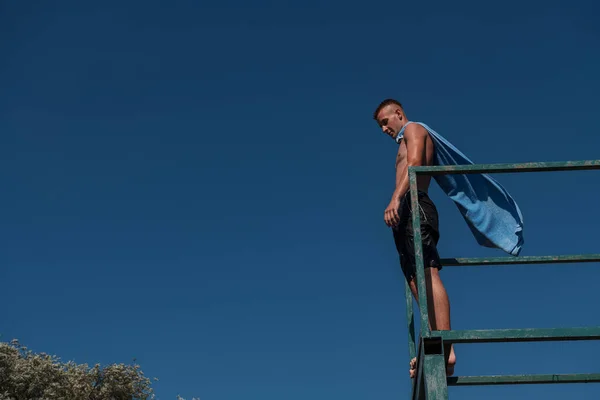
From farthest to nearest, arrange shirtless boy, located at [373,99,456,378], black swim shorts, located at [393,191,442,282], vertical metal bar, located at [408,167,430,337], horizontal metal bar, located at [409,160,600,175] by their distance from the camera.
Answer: black swim shorts, located at [393,191,442,282] < shirtless boy, located at [373,99,456,378] < horizontal metal bar, located at [409,160,600,175] < vertical metal bar, located at [408,167,430,337]

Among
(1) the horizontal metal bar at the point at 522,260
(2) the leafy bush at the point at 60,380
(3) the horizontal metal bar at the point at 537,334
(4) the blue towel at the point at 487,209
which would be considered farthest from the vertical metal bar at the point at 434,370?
(2) the leafy bush at the point at 60,380

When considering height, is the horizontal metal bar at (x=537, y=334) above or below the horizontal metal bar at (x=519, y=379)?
below

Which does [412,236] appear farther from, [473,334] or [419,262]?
[473,334]

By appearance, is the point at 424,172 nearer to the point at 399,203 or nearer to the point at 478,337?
the point at 399,203

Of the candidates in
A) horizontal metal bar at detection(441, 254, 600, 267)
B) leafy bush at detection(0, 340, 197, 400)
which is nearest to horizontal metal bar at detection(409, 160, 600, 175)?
horizontal metal bar at detection(441, 254, 600, 267)

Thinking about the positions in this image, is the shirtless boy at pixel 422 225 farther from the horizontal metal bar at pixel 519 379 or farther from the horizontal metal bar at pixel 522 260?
the horizontal metal bar at pixel 522 260

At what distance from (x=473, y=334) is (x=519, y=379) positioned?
91cm

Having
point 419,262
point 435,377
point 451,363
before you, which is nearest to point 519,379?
point 451,363

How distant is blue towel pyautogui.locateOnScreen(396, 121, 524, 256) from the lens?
5.67m

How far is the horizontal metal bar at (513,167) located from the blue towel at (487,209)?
3.22 feet

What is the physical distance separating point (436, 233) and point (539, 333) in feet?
4.16

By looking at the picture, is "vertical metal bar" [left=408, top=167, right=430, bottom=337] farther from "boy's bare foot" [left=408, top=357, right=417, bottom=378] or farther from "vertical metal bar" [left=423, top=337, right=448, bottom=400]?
"boy's bare foot" [left=408, top=357, right=417, bottom=378]

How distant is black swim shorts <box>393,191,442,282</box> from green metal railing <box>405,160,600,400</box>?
309 millimetres

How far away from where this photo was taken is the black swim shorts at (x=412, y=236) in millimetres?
5254
